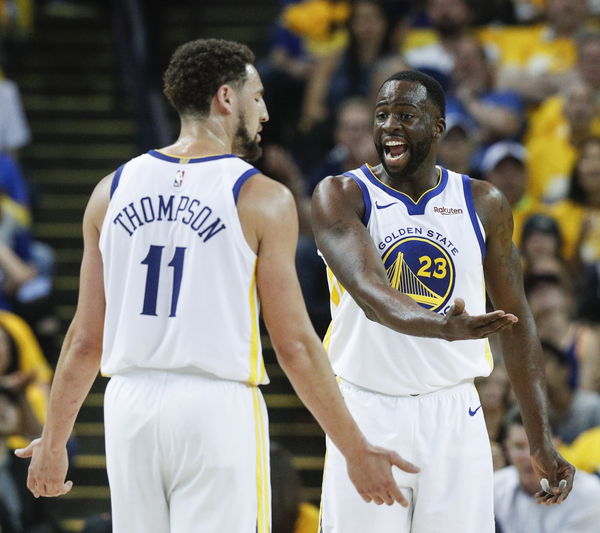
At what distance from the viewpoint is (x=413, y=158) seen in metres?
4.54

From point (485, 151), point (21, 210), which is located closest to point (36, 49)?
point (21, 210)

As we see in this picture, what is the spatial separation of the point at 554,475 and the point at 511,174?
14.0 ft

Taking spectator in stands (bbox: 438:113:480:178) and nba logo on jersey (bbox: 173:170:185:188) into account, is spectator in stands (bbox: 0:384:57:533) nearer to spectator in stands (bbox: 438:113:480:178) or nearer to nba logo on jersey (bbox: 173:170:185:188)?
spectator in stands (bbox: 438:113:480:178)

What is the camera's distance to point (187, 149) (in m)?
4.16

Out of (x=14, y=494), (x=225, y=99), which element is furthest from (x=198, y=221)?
(x=14, y=494)

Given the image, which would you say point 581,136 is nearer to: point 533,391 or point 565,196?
point 565,196

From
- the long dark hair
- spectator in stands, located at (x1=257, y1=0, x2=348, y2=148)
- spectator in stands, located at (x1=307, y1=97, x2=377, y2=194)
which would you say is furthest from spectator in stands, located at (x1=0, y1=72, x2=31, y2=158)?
the long dark hair

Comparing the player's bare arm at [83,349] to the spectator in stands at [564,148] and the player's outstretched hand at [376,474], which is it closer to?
the player's outstretched hand at [376,474]

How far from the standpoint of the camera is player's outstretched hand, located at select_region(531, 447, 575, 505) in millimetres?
4539

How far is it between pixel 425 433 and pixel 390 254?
66cm

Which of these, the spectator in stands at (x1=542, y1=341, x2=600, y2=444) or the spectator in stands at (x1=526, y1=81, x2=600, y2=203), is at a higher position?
the spectator in stands at (x1=526, y1=81, x2=600, y2=203)

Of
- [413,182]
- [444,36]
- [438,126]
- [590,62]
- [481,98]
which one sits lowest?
[413,182]

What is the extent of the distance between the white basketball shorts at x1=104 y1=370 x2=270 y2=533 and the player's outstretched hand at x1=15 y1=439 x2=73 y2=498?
0.28 meters

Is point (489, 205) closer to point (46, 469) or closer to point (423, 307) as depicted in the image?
point (423, 307)
